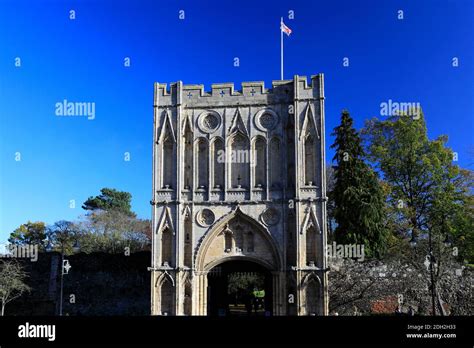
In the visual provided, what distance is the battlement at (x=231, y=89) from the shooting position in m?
28.2

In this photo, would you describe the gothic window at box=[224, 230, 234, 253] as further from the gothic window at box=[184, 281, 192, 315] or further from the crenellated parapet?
the crenellated parapet

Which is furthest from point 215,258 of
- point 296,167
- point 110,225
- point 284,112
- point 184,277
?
point 110,225

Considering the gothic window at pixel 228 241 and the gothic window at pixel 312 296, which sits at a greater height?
the gothic window at pixel 228 241

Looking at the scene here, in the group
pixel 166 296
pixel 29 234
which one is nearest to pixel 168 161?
pixel 166 296

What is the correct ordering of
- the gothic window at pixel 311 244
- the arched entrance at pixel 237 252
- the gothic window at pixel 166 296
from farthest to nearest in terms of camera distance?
1. the gothic window at pixel 166 296
2. the arched entrance at pixel 237 252
3. the gothic window at pixel 311 244

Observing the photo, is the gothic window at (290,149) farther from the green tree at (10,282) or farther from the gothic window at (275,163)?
the green tree at (10,282)

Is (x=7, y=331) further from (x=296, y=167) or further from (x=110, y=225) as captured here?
(x=110, y=225)

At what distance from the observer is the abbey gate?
89.1ft

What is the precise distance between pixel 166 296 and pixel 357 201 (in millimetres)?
12641

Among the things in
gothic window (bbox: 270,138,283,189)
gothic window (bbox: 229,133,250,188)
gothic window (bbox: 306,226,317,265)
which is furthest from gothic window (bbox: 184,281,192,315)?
gothic window (bbox: 270,138,283,189)

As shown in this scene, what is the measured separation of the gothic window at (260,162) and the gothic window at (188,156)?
3.42 meters

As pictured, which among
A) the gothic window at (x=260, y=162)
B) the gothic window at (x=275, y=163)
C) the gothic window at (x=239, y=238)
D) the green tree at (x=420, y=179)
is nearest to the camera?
the gothic window at (x=239, y=238)

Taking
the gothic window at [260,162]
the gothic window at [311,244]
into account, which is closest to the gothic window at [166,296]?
the gothic window at [260,162]

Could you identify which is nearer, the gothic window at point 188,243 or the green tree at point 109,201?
the gothic window at point 188,243
